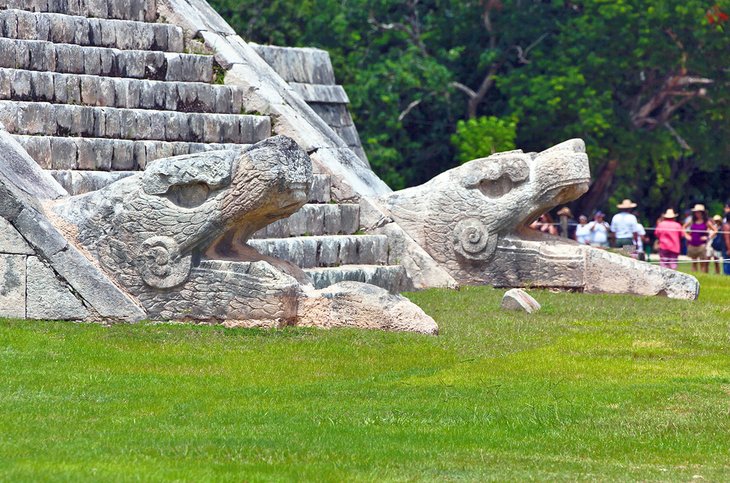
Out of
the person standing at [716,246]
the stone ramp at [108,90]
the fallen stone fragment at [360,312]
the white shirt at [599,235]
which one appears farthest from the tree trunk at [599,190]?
the fallen stone fragment at [360,312]

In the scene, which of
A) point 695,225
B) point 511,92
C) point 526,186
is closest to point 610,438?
point 526,186

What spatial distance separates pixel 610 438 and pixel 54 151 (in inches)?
318

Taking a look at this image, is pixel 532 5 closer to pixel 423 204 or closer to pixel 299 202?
pixel 423 204

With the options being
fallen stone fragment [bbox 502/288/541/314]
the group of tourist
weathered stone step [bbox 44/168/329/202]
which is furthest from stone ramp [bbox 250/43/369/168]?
fallen stone fragment [bbox 502/288/541/314]

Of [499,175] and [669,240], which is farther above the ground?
[499,175]

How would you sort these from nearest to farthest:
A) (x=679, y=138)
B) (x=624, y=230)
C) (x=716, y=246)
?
(x=624, y=230)
(x=716, y=246)
(x=679, y=138)

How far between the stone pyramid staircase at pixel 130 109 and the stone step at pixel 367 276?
2cm

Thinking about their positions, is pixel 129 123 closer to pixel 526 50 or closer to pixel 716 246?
pixel 716 246

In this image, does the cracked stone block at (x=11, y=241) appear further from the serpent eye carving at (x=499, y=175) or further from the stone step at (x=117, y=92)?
the serpent eye carving at (x=499, y=175)

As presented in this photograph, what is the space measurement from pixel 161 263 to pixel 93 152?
3.12m

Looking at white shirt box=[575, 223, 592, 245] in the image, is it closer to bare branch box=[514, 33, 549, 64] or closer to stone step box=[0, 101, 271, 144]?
stone step box=[0, 101, 271, 144]

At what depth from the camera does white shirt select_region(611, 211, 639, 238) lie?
24.3 metres

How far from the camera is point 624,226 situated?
2430 cm

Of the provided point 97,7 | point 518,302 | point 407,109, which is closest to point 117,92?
point 97,7
